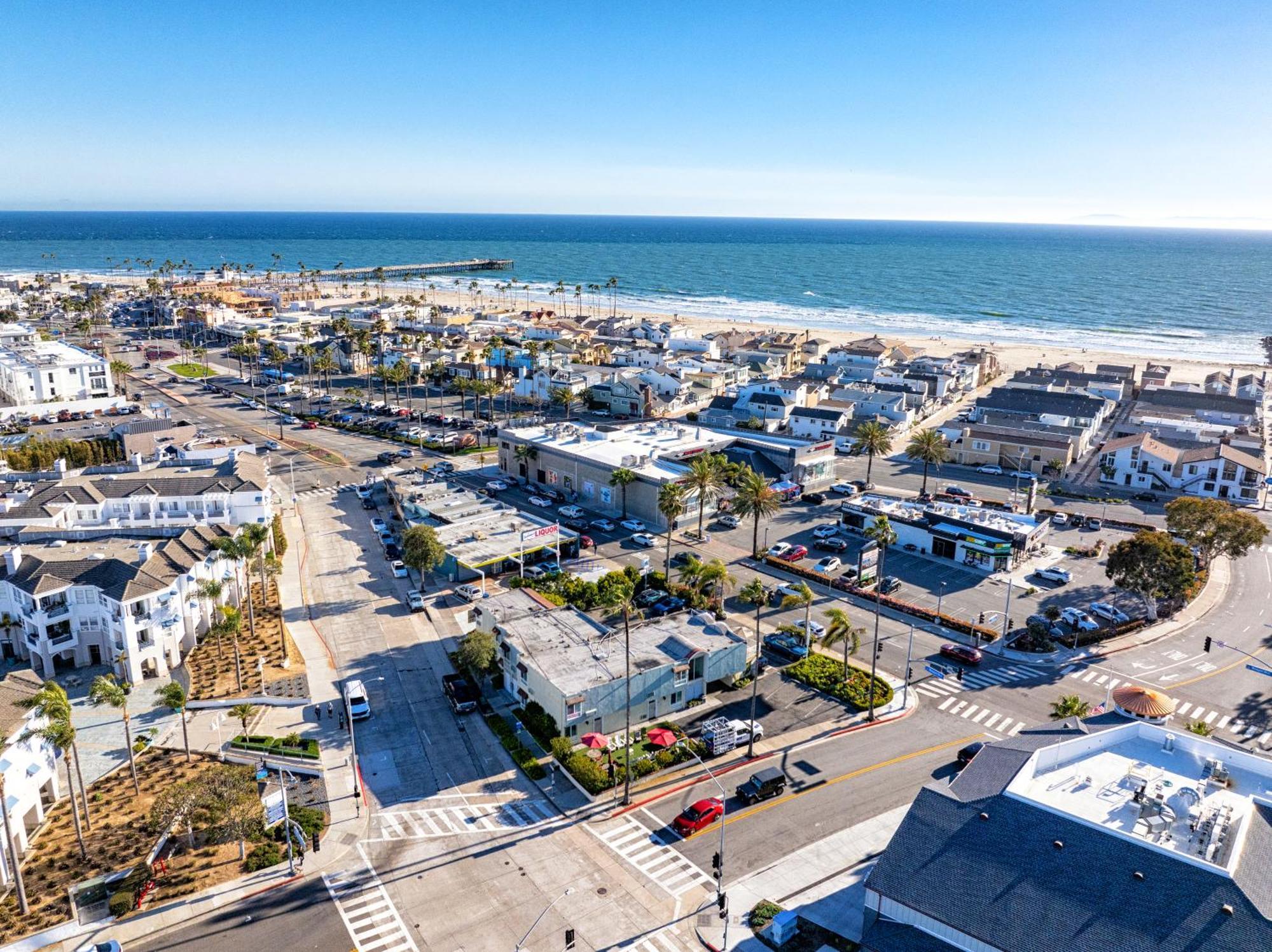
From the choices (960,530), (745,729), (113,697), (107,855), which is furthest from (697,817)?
(960,530)

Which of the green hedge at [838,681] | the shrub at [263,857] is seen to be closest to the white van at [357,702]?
the shrub at [263,857]

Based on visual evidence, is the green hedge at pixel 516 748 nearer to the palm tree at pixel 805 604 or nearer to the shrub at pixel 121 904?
the shrub at pixel 121 904

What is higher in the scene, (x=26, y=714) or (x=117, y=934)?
(x=26, y=714)

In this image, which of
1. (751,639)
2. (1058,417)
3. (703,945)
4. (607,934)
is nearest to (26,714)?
(607,934)

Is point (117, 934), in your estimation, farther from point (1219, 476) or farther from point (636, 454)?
point (1219, 476)

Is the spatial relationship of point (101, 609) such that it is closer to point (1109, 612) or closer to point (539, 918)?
point (539, 918)
